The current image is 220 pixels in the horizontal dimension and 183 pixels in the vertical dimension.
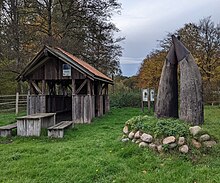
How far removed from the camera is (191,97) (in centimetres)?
815

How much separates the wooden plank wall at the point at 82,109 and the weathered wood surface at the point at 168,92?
5458 millimetres

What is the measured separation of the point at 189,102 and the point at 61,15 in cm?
1820

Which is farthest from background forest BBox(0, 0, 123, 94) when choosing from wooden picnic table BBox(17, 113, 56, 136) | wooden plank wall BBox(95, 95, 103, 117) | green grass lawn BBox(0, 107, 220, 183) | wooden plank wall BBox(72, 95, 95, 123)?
green grass lawn BBox(0, 107, 220, 183)

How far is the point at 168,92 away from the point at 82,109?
5.97 meters

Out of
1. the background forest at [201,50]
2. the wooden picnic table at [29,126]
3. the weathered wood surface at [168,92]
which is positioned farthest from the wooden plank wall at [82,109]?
the background forest at [201,50]

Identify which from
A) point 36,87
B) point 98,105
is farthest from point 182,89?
point 98,105

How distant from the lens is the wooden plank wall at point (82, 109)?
44.5ft

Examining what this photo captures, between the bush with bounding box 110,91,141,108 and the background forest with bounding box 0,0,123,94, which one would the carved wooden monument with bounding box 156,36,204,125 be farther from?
the bush with bounding box 110,91,141,108

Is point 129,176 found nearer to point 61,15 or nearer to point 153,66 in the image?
point 61,15

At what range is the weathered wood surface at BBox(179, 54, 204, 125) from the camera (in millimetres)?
8109

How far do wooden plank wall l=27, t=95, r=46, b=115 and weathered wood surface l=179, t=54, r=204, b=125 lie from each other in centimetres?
826

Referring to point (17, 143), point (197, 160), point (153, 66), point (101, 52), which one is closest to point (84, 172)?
point (197, 160)

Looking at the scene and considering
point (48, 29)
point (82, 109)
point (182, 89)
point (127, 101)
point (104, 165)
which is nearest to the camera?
point (104, 165)

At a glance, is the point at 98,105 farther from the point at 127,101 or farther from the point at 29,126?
the point at 127,101
